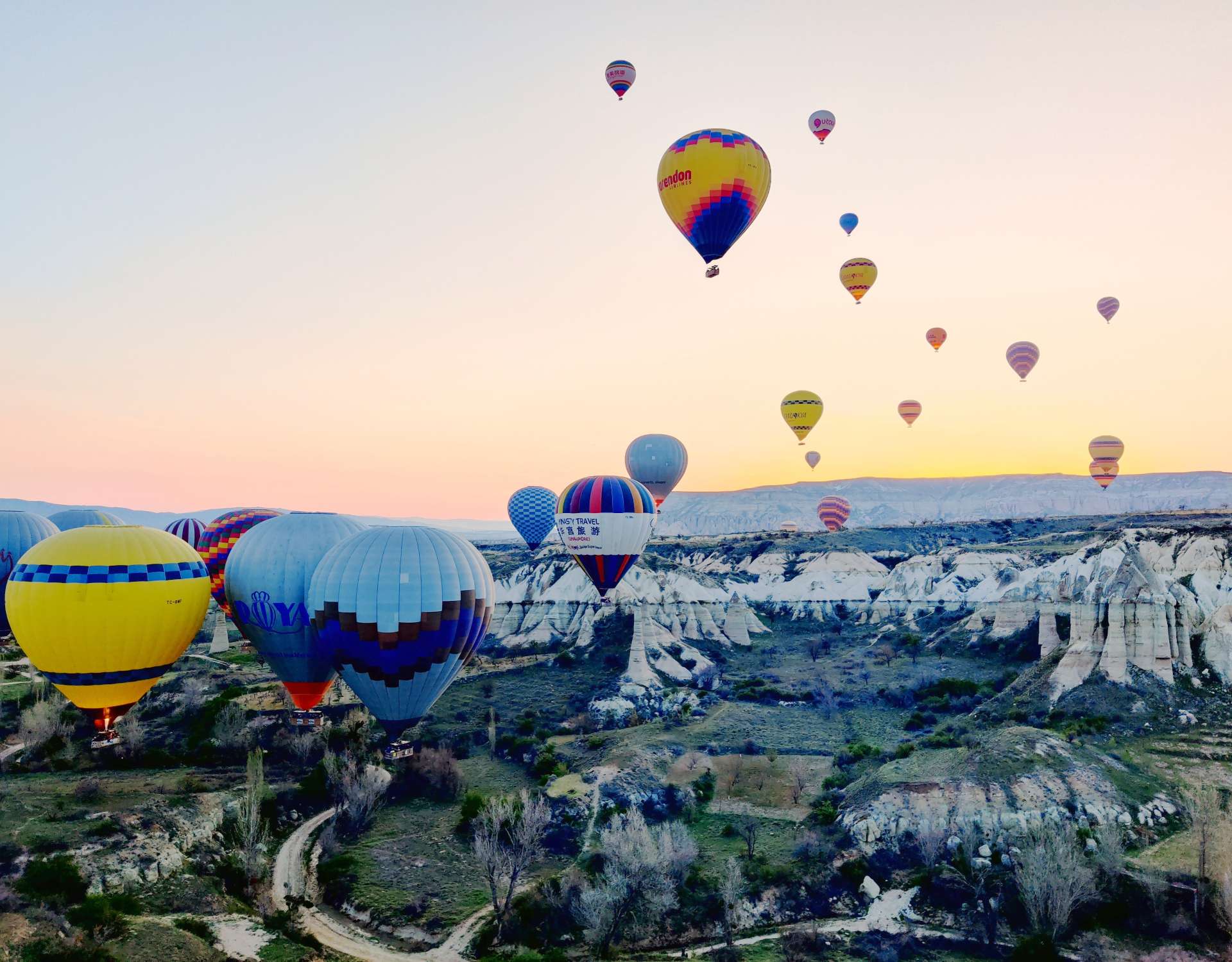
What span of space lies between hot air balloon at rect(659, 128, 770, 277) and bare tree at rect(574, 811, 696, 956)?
26.0 m

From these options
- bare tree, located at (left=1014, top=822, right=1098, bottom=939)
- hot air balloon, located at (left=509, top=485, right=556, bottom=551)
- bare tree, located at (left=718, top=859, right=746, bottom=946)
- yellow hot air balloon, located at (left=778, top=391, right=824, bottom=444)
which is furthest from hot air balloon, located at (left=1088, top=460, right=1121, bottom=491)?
bare tree, located at (left=718, top=859, right=746, bottom=946)

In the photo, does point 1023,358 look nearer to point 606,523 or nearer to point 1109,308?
point 1109,308

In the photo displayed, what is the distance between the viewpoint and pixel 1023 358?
253 feet

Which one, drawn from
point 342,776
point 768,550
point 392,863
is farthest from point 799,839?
point 768,550

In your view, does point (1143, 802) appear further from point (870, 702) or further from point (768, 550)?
point (768, 550)

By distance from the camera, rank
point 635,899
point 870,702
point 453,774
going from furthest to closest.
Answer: point 870,702
point 453,774
point 635,899

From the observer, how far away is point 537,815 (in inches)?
1190

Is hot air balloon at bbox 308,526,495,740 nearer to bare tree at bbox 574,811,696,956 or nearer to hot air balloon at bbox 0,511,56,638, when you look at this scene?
bare tree at bbox 574,811,696,956

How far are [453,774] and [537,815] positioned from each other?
28.2 ft

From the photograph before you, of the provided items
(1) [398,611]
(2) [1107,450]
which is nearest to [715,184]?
(1) [398,611]

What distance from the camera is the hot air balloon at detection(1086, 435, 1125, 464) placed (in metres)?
106

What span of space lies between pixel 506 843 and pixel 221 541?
17668 millimetres

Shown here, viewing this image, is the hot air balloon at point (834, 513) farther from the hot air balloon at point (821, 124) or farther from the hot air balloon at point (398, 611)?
the hot air balloon at point (398, 611)

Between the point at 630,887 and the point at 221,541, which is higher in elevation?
the point at 221,541
